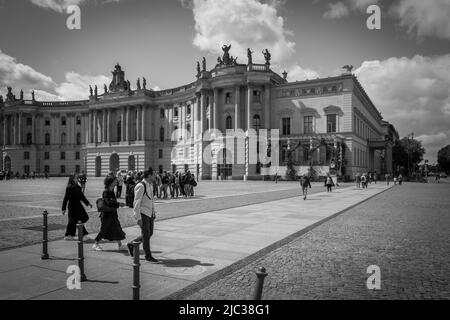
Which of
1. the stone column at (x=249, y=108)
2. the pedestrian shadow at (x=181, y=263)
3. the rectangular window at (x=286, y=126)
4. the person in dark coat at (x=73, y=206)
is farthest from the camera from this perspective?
the rectangular window at (x=286, y=126)

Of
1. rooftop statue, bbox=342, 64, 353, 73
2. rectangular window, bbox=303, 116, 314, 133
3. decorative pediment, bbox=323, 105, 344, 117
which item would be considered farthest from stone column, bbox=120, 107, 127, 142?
rooftop statue, bbox=342, 64, 353, 73

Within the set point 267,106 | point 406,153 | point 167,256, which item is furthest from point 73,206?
point 406,153

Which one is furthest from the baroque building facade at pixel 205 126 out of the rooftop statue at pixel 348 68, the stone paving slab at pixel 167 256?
the stone paving slab at pixel 167 256

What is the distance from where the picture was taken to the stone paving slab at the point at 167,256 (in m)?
5.71

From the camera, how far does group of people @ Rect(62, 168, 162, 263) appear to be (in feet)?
24.6

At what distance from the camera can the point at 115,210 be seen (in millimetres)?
8469

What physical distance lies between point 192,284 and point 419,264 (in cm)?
477

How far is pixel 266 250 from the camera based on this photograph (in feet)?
27.8

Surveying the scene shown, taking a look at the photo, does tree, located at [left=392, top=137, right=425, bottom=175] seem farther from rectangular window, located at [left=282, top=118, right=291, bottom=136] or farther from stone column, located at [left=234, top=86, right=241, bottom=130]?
stone column, located at [left=234, top=86, right=241, bottom=130]

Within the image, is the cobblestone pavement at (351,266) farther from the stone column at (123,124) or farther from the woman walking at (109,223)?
the stone column at (123,124)

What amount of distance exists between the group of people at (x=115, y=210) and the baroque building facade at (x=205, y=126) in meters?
44.1

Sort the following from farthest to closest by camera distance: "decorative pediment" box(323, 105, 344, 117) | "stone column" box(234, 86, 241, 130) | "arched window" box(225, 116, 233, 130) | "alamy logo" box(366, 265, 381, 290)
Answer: "arched window" box(225, 116, 233, 130) → "stone column" box(234, 86, 241, 130) → "decorative pediment" box(323, 105, 344, 117) → "alamy logo" box(366, 265, 381, 290)

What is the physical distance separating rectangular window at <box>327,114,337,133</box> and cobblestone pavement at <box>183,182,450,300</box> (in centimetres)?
4424


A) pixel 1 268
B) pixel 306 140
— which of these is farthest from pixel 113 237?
pixel 306 140
